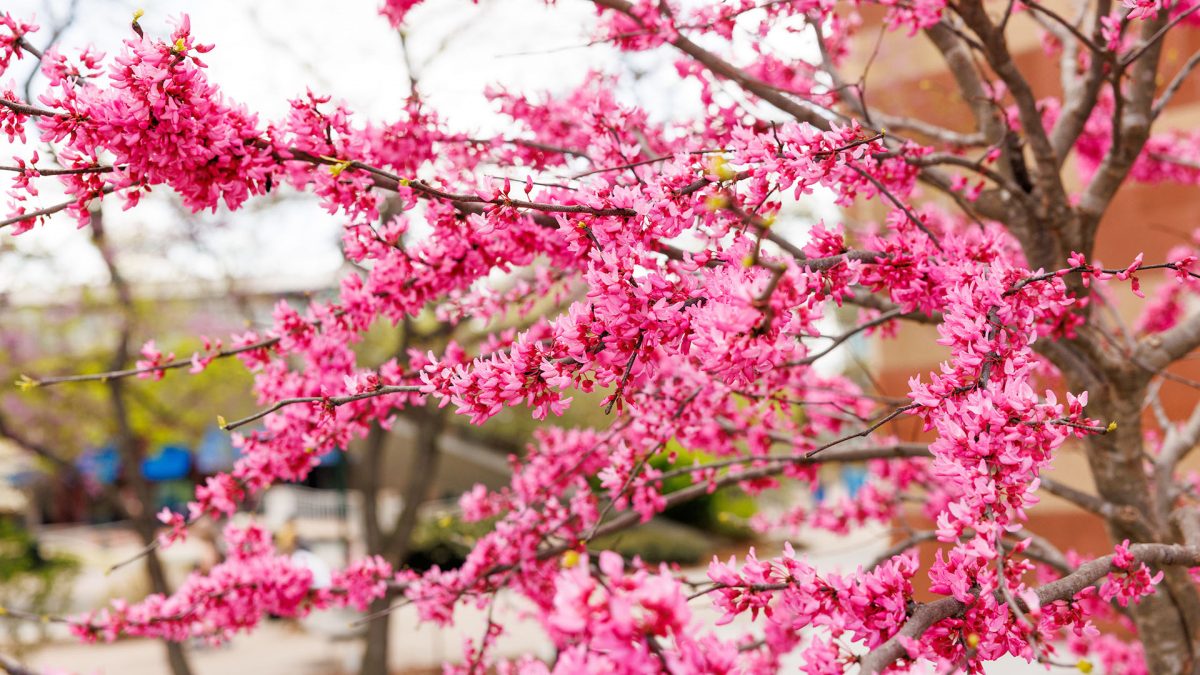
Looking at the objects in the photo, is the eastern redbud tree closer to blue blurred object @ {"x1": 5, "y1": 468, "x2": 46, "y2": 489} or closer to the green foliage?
the green foliage

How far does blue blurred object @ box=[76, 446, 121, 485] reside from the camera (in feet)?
44.8

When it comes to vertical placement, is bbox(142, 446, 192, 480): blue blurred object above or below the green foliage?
above

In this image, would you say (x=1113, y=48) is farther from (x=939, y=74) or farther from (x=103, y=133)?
(x=939, y=74)

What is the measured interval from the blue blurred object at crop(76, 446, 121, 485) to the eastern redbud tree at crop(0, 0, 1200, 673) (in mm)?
11159

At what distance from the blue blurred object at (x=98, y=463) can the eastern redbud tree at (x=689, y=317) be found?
11.2m

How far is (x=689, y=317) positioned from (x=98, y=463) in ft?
54.0

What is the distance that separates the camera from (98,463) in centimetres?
1543

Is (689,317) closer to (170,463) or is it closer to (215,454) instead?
(215,454)

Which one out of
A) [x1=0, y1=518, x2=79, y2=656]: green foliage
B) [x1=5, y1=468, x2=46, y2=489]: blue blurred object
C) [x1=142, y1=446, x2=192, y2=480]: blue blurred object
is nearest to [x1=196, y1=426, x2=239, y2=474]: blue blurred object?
[x1=142, y1=446, x2=192, y2=480]: blue blurred object

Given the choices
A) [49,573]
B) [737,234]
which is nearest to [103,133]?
[737,234]

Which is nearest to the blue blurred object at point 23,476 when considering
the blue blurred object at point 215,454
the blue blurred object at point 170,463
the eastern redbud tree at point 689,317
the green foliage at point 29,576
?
the blue blurred object at point 170,463

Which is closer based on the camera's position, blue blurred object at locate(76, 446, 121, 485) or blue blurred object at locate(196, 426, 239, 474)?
blue blurred object at locate(76, 446, 121, 485)

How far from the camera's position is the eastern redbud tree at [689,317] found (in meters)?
1.73

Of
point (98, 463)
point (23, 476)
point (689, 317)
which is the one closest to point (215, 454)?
point (23, 476)
